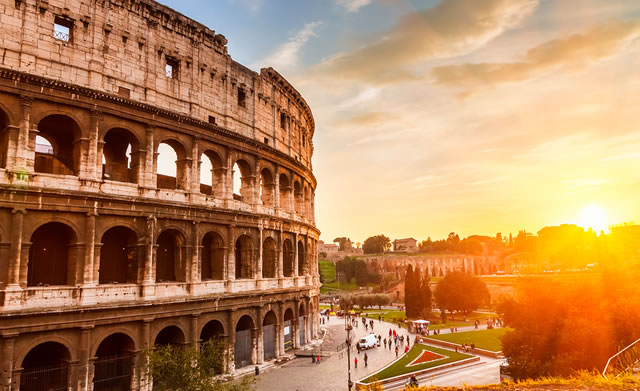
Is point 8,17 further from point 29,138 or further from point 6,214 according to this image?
point 6,214

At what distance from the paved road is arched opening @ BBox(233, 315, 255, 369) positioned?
1.45 meters

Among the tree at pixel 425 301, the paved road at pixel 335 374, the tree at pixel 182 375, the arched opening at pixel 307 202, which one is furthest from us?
the tree at pixel 425 301

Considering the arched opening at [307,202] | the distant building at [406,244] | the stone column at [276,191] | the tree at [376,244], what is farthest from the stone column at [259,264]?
the distant building at [406,244]

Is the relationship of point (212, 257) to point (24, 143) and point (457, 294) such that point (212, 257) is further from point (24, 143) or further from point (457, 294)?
point (457, 294)

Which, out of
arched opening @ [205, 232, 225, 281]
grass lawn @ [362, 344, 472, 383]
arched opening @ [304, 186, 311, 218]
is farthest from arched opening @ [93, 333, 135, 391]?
arched opening @ [304, 186, 311, 218]

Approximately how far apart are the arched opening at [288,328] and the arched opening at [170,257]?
919cm

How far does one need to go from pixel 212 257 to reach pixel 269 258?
5.13m

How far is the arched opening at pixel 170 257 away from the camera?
22.3m

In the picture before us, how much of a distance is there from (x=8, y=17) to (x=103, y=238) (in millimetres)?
9743

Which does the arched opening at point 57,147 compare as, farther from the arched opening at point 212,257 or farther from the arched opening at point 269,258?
the arched opening at point 269,258

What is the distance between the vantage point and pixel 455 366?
30.3m

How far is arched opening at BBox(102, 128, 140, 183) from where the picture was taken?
2133cm

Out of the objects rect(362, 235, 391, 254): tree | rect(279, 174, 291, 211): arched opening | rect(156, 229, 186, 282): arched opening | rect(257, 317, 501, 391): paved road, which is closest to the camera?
rect(156, 229, 186, 282): arched opening

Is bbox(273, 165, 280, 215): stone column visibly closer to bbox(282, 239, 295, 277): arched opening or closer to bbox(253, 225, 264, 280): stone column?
bbox(253, 225, 264, 280): stone column
